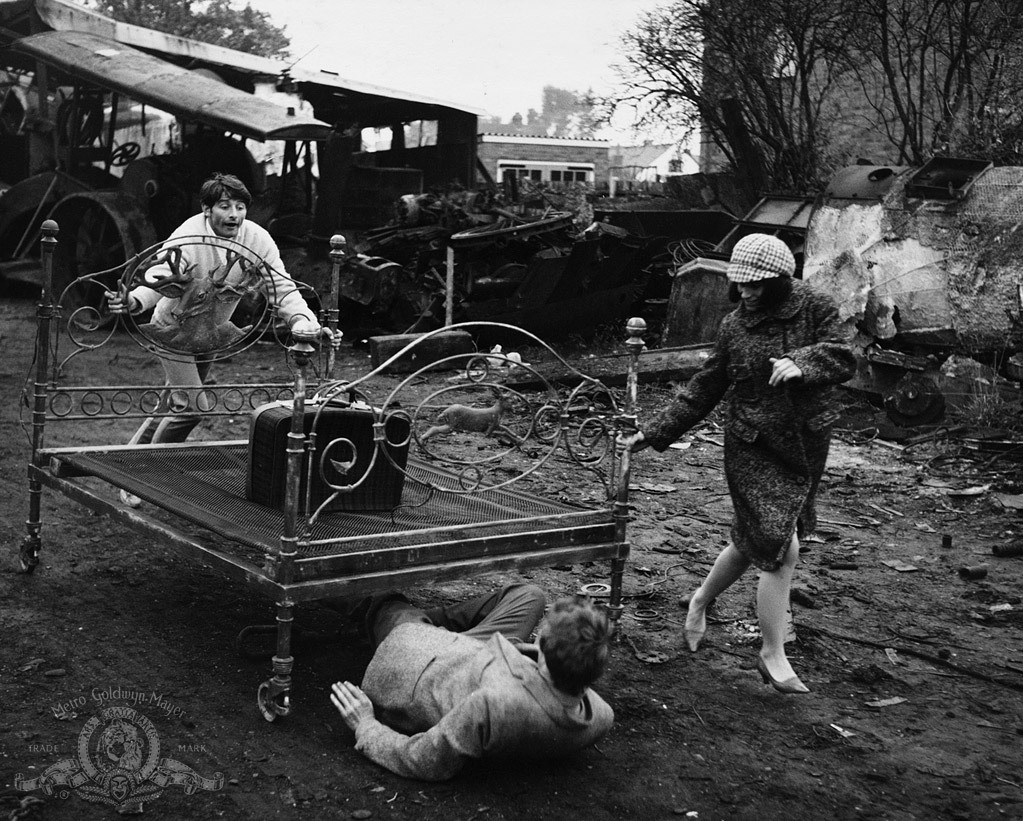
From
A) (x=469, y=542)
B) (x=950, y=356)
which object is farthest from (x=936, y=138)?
(x=469, y=542)

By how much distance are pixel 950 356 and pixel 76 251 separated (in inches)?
396

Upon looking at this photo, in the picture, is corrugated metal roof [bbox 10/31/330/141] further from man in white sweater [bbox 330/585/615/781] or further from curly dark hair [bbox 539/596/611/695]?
curly dark hair [bbox 539/596/611/695]

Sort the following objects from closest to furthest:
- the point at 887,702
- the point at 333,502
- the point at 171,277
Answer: the point at 887,702, the point at 333,502, the point at 171,277

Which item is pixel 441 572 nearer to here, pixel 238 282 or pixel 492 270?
pixel 238 282

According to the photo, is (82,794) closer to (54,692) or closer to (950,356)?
(54,692)

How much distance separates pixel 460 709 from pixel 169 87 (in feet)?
35.3

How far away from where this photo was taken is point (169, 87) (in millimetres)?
11945

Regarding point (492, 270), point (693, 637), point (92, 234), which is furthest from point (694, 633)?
point (92, 234)

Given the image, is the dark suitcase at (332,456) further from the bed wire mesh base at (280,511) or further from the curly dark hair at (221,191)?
the curly dark hair at (221,191)

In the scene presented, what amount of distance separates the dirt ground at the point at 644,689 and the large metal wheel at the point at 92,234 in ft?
22.3

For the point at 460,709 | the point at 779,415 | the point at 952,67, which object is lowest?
the point at 460,709

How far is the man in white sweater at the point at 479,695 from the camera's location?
9.30 ft

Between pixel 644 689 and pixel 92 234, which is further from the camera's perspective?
pixel 92 234

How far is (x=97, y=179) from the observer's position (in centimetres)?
1399
